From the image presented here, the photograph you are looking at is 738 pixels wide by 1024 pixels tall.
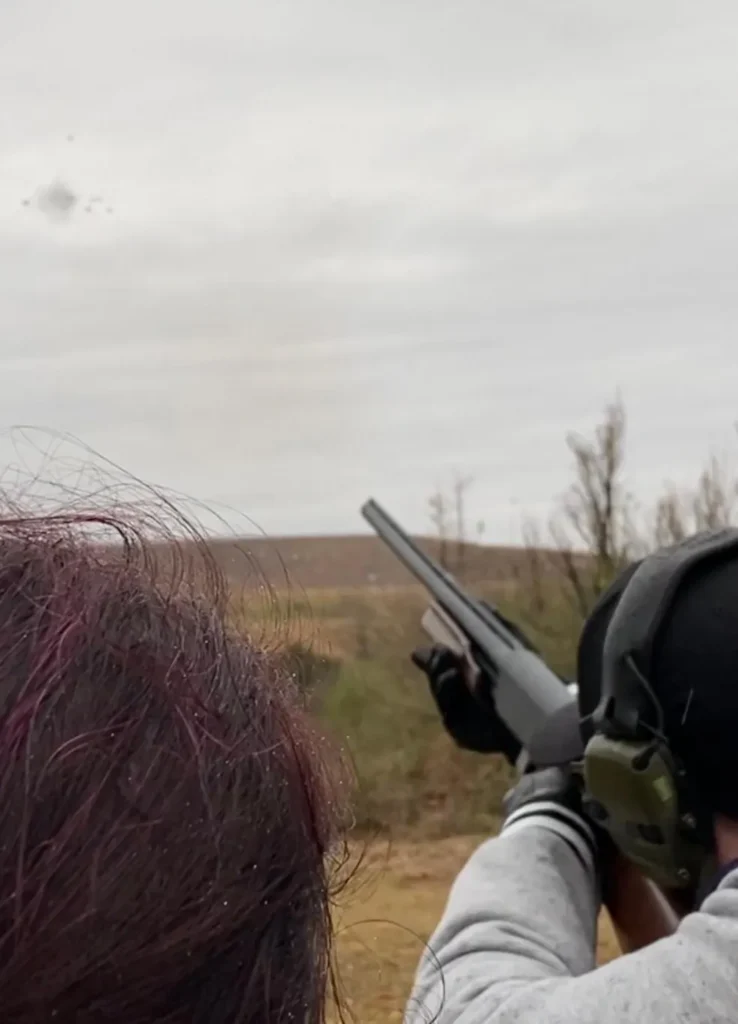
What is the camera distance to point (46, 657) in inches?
22.5

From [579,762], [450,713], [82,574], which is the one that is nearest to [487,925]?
[579,762]


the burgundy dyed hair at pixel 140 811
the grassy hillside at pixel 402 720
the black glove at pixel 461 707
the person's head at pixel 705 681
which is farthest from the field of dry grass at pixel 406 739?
the burgundy dyed hair at pixel 140 811

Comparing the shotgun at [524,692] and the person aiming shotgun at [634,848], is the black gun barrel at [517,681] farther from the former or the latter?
the person aiming shotgun at [634,848]

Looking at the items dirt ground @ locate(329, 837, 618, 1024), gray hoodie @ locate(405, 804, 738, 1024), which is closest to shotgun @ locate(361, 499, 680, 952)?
gray hoodie @ locate(405, 804, 738, 1024)

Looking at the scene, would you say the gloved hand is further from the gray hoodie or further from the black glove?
the black glove

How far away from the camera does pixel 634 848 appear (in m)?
1.51

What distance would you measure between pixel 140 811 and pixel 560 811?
1145mm

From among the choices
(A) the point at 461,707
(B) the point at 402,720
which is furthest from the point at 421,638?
(A) the point at 461,707

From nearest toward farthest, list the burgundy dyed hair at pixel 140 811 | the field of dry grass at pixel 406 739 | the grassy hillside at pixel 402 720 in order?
the burgundy dyed hair at pixel 140 811
the field of dry grass at pixel 406 739
the grassy hillside at pixel 402 720

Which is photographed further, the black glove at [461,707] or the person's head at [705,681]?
the black glove at [461,707]

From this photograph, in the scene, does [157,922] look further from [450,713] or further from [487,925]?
[450,713]

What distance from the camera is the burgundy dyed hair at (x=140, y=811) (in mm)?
526

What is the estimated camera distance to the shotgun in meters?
1.67

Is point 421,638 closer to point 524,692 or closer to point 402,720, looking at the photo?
point 402,720
